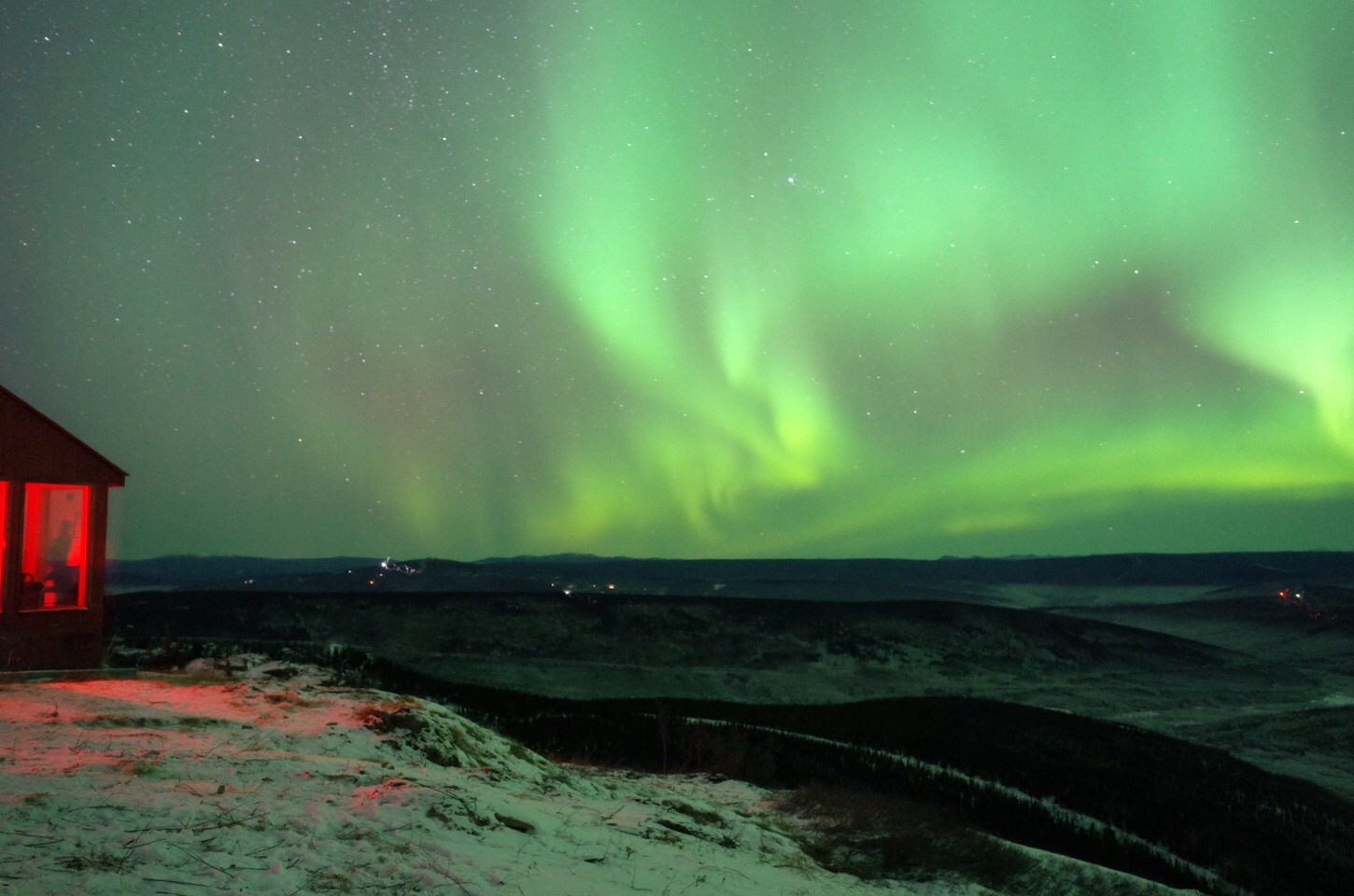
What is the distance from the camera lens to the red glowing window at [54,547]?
17516 millimetres

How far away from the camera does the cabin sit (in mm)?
16500

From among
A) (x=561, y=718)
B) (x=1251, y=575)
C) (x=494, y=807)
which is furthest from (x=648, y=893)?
(x=1251, y=575)

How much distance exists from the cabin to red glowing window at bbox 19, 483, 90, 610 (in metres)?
0.02

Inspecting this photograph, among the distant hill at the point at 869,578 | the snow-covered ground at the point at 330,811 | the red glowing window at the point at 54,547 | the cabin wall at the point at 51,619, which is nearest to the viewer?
the snow-covered ground at the point at 330,811

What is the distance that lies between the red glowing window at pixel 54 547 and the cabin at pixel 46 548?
2cm

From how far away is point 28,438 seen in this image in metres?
16.8

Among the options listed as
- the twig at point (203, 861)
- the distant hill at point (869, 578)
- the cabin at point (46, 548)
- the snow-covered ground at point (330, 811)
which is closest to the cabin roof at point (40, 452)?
the cabin at point (46, 548)

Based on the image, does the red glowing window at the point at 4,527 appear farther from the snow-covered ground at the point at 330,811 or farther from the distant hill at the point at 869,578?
the distant hill at the point at 869,578

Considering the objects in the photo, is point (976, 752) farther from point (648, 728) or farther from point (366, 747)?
point (366, 747)

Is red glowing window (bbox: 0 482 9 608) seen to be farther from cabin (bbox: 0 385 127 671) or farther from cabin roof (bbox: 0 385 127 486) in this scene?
cabin roof (bbox: 0 385 127 486)

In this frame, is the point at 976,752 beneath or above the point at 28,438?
beneath

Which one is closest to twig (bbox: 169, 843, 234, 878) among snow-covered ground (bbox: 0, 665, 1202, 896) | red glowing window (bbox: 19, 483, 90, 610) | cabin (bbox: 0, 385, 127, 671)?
snow-covered ground (bbox: 0, 665, 1202, 896)

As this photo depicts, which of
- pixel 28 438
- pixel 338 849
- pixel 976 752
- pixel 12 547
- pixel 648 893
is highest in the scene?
pixel 28 438

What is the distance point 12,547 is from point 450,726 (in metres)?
9.40
